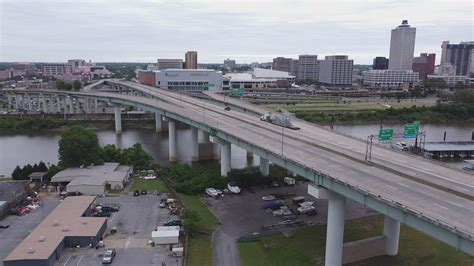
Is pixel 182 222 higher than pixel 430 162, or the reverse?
pixel 430 162

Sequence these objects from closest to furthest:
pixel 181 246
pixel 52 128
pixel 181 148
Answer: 1. pixel 181 246
2. pixel 181 148
3. pixel 52 128

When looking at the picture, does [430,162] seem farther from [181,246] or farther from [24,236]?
[24,236]

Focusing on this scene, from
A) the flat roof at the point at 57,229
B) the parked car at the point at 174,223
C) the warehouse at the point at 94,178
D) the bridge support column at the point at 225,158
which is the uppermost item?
the bridge support column at the point at 225,158

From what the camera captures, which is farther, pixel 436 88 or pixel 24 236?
pixel 436 88

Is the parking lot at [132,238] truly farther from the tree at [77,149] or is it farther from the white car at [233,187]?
the tree at [77,149]

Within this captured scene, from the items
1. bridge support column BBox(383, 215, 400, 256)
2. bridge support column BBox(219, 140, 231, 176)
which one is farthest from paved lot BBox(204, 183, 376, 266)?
bridge support column BBox(383, 215, 400, 256)

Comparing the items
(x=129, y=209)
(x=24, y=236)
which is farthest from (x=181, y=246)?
(x=24, y=236)

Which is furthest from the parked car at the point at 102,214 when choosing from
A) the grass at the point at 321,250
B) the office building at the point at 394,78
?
the office building at the point at 394,78
